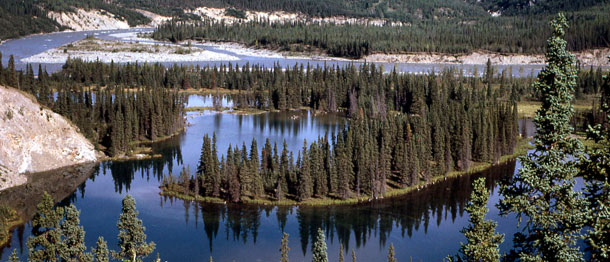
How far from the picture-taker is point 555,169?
24.5 m

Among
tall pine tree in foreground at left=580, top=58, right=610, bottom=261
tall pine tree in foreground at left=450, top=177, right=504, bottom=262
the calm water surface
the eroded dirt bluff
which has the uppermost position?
tall pine tree in foreground at left=580, top=58, right=610, bottom=261

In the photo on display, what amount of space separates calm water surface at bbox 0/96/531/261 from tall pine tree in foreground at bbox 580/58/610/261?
43859 mm

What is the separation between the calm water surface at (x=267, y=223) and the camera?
71.7 meters

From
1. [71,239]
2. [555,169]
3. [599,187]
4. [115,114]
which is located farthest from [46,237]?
[115,114]

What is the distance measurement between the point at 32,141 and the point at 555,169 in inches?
3671

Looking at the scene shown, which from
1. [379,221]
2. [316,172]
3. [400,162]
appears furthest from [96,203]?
[400,162]

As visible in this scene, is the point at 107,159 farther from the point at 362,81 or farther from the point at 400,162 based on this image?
the point at 362,81

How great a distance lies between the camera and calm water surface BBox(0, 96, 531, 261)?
7169cm

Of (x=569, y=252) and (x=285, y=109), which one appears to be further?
(x=285, y=109)

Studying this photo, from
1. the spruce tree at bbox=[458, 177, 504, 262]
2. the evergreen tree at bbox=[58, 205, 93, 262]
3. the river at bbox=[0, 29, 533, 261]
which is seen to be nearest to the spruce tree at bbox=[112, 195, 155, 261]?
the evergreen tree at bbox=[58, 205, 93, 262]

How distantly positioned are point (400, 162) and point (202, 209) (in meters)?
32.5

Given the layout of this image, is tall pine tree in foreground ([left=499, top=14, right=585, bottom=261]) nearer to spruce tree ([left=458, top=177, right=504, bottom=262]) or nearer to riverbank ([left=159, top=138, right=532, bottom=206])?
spruce tree ([left=458, top=177, right=504, bottom=262])

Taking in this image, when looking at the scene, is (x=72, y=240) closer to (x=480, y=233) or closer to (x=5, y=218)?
(x=480, y=233)

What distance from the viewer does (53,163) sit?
337 feet
